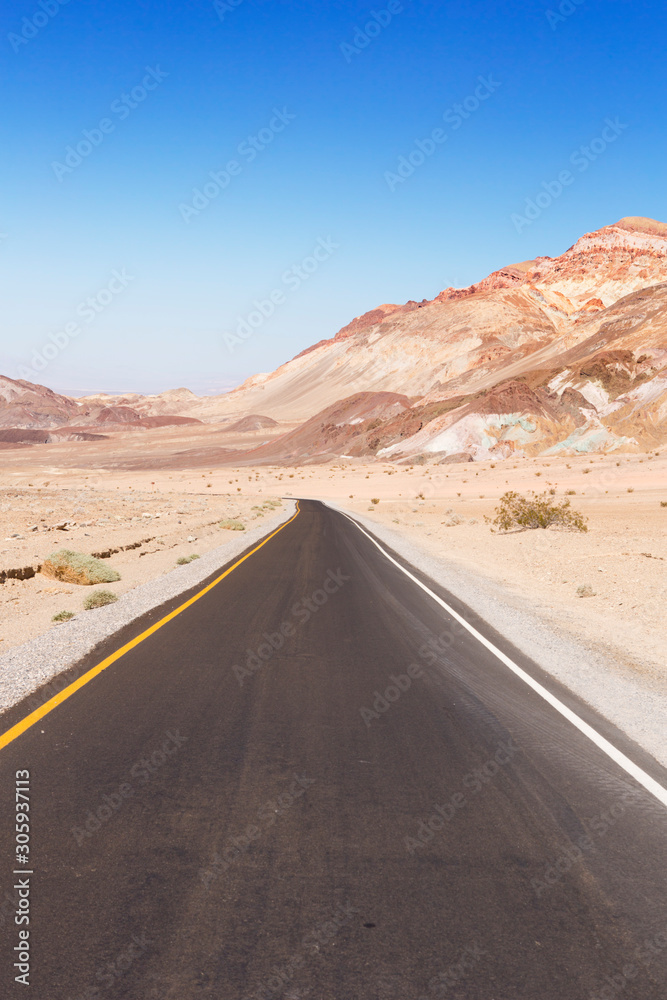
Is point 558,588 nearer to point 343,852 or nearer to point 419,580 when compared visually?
point 419,580

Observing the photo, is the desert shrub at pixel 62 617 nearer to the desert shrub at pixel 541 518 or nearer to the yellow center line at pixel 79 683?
the yellow center line at pixel 79 683

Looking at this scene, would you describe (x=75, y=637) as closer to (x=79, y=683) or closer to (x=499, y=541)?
(x=79, y=683)

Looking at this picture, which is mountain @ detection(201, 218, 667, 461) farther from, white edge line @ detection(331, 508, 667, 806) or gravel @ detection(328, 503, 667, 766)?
white edge line @ detection(331, 508, 667, 806)

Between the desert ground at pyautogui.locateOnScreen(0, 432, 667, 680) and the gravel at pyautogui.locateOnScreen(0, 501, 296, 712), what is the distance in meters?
0.64

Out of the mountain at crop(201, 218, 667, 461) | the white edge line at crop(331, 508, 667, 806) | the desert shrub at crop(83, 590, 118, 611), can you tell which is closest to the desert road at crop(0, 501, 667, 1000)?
the white edge line at crop(331, 508, 667, 806)

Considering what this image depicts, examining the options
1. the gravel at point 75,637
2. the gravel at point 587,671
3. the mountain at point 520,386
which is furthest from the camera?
the mountain at point 520,386

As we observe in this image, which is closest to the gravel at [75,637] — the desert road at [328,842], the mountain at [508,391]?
the desert road at [328,842]

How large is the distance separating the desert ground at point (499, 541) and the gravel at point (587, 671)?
36 centimetres

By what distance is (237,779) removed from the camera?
15.1 ft

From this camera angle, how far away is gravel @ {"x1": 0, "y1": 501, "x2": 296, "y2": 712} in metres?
6.75

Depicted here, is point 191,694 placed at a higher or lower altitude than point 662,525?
higher

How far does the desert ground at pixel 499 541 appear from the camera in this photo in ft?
37.8

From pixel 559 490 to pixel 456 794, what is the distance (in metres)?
50.9

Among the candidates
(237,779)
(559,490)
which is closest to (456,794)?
(237,779)
